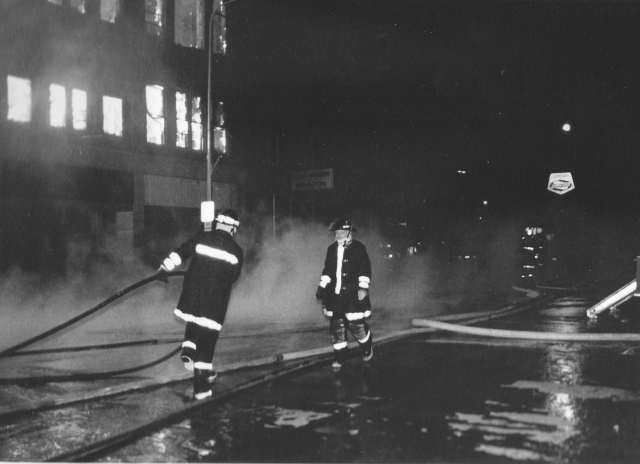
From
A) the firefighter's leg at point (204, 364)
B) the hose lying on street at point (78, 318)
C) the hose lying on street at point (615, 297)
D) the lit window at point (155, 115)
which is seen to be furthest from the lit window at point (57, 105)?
the firefighter's leg at point (204, 364)

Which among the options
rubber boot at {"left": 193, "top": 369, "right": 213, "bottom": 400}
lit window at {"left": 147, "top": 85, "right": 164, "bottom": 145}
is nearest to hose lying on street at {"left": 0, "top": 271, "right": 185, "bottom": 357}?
rubber boot at {"left": 193, "top": 369, "right": 213, "bottom": 400}

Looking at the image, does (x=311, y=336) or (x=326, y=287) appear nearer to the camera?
(x=326, y=287)

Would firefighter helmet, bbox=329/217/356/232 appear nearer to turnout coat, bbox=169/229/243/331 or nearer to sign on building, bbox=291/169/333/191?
turnout coat, bbox=169/229/243/331

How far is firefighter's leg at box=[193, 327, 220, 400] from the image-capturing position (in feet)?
21.3

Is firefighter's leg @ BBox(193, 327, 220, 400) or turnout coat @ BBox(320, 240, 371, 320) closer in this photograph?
firefighter's leg @ BBox(193, 327, 220, 400)

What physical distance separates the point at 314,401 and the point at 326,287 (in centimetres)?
215

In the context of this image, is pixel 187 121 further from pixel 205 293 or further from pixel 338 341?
pixel 205 293

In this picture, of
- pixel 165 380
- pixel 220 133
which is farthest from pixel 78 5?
pixel 165 380

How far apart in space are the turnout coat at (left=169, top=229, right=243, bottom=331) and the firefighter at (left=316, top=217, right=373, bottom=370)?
1.75 metres

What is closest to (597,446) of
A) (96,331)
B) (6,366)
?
(6,366)

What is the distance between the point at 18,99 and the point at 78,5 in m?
4.77

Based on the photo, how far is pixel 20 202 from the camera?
19.9 m

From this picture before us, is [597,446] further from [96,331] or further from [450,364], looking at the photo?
[96,331]

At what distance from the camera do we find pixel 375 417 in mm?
5914
